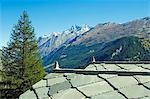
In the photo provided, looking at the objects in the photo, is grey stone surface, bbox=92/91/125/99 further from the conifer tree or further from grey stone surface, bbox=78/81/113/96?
the conifer tree

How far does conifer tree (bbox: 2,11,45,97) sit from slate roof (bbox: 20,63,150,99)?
51.0 meters

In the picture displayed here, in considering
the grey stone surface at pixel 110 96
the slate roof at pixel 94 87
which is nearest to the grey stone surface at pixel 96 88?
the slate roof at pixel 94 87

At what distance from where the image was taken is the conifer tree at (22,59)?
2449 inches

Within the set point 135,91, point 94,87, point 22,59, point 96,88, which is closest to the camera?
point 135,91

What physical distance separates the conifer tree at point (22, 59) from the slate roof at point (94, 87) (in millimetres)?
50950

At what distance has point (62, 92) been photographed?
912 centimetres

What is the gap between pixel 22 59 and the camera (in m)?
66.2

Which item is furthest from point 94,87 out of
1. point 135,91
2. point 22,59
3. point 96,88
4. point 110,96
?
point 22,59

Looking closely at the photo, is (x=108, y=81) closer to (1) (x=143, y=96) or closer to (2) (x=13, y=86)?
(1) (x=143, y=96)

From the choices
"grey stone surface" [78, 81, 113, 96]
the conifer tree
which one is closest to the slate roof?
"grey stone surface" [78, 81, 113, 96]

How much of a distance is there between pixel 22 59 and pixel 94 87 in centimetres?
5816

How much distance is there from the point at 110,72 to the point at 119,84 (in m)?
1.10

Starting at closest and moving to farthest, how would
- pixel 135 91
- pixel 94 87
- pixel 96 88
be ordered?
1. pixel 135 91
2. pixel 96 88
3. pixel 94 87

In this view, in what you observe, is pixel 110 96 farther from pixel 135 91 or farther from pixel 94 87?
pixel 94 87
